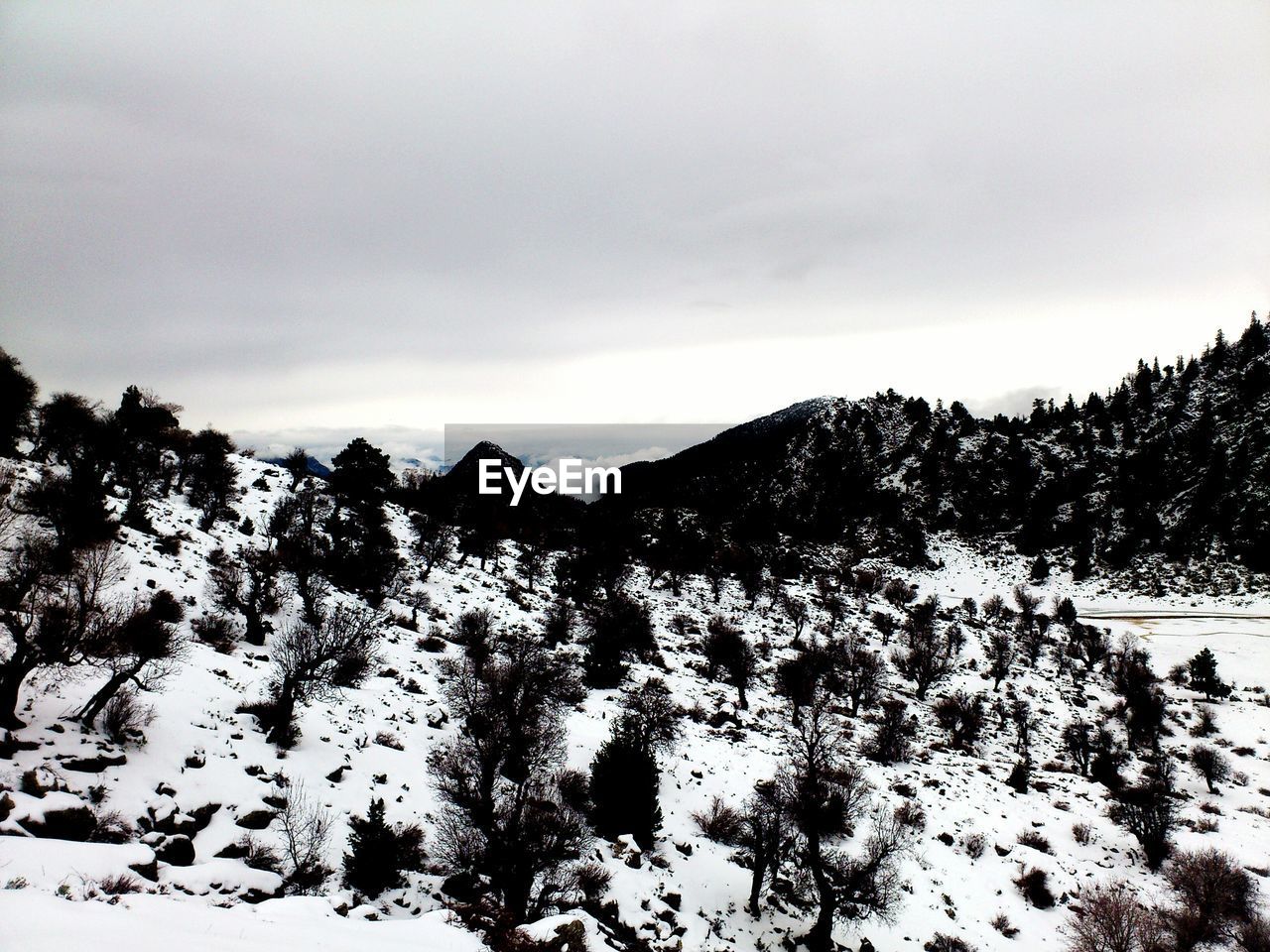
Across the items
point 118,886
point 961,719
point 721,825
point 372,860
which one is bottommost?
point 961,719

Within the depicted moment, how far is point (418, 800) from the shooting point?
77.7 ft

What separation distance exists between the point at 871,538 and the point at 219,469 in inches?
4560

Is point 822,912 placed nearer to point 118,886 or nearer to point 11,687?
point 118,886

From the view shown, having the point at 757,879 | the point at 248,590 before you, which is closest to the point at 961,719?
the point at 757,879

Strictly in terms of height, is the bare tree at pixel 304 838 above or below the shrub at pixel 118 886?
below

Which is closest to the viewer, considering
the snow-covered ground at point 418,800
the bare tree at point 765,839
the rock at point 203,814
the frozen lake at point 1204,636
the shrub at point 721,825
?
the snow-covered ground at point 418,800

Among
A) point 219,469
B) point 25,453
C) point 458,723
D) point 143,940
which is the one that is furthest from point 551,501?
point 143,940

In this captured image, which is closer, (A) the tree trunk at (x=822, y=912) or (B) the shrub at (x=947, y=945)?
(A) the tree trunk at (x=822, y=912)

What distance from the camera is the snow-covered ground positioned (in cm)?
1176

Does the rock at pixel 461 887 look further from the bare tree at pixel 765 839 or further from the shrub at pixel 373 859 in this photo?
the bare tree at pixel 765 839

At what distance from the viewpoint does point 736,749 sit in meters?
37.6

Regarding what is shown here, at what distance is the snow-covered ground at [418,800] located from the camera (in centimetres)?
1176

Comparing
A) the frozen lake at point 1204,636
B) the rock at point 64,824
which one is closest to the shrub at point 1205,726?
the frozen lake at point 1204,636

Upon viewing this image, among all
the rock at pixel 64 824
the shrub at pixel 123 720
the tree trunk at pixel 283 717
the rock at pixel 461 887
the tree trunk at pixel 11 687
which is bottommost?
the rock at pixel 461 887
